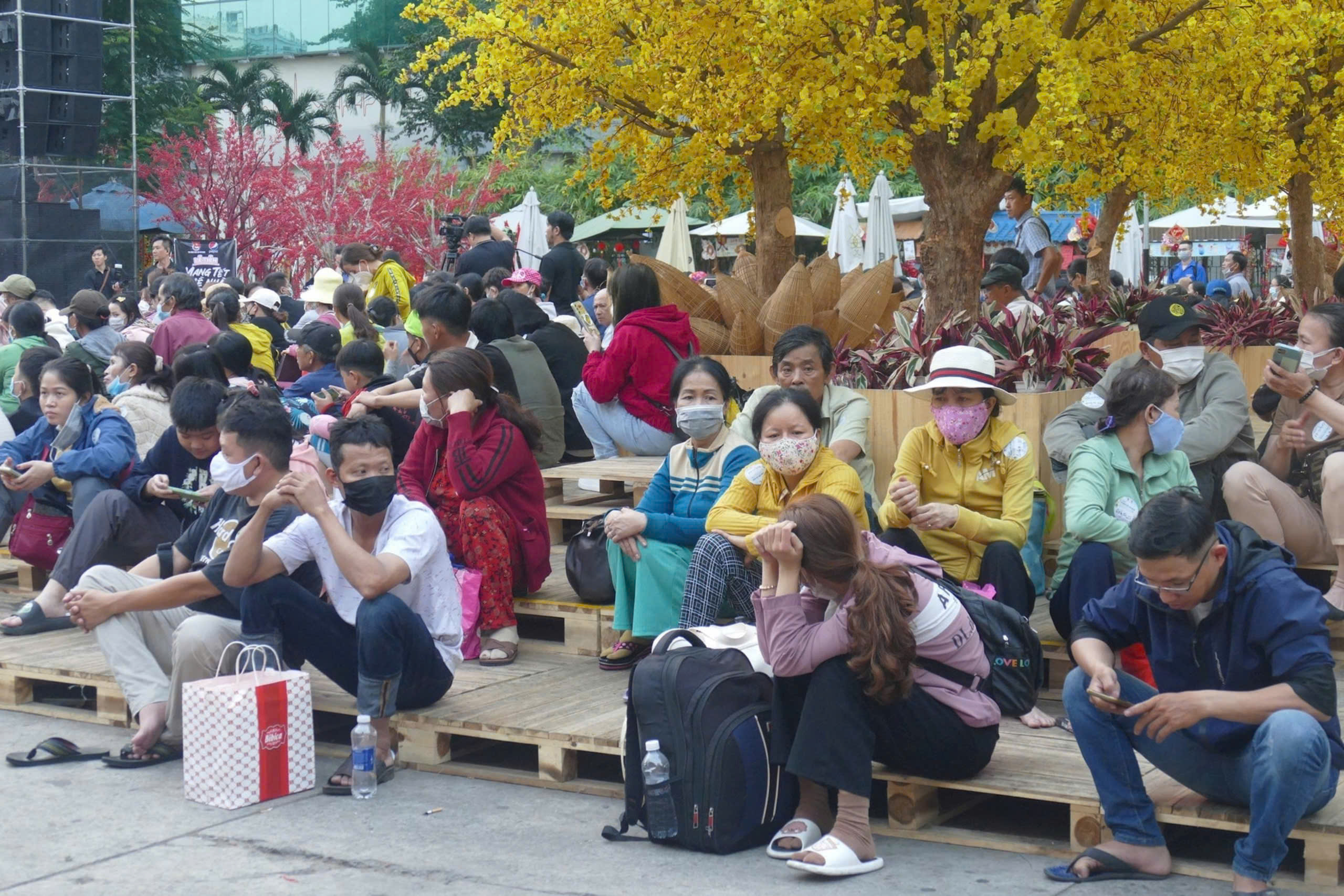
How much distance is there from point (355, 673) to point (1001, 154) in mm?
4579

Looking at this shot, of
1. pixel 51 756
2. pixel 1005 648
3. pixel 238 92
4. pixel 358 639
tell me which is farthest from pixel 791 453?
pixel 238 92

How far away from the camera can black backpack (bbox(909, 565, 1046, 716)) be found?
15.8ft

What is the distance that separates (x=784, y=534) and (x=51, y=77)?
64.4 feet

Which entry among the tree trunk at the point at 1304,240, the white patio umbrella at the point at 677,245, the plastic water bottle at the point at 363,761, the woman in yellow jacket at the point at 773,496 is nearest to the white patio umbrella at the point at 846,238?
the white patio umbrella at the point at 677,245

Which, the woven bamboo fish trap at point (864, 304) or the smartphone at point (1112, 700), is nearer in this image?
the smartphone at point (1112, 700)

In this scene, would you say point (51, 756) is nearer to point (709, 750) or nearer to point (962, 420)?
point (709, 750)

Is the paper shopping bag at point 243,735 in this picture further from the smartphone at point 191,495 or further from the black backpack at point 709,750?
the smartphone at point 191,495

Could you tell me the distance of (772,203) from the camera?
11.0m

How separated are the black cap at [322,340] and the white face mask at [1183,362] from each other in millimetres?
4322

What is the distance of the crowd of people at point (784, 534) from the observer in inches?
162

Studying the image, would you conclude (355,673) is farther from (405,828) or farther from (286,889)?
(286,889)

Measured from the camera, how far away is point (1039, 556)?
593cm

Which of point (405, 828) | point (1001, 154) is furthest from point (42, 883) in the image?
point (1001, 154)

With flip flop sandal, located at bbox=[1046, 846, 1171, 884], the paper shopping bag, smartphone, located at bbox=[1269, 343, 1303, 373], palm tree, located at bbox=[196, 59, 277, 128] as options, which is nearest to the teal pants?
the paper shopping bag
